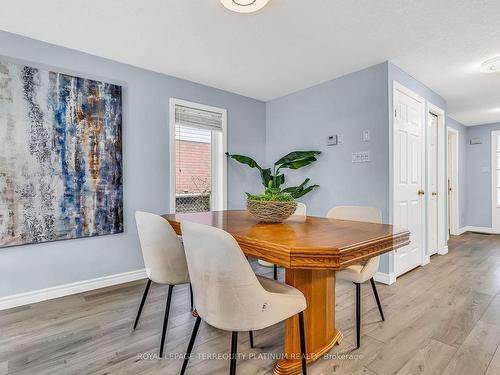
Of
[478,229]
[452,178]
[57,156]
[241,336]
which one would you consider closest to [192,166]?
A: [57,156]

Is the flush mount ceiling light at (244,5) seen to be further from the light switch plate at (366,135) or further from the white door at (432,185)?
the white door at (432,185)

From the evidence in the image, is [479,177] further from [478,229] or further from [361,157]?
[361,157]

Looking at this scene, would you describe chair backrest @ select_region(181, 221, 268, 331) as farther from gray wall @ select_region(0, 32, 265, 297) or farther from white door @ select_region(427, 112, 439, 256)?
white door @ select_region(427, 112, 439, 256)

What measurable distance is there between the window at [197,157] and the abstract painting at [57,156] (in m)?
0.68

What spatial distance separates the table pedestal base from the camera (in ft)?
4.92

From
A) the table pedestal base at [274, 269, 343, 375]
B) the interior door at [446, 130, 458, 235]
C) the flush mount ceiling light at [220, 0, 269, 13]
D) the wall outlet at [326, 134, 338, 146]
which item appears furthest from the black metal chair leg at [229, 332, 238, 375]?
the interior door at [446, 130, 458, 235]

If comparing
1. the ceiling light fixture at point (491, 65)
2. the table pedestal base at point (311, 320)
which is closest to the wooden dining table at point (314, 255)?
the table pedestal base at point (311, 320)

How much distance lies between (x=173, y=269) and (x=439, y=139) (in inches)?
168

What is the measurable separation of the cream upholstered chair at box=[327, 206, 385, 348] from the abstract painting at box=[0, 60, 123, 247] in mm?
2247

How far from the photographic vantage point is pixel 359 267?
6.00 feet

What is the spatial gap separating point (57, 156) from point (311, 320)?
101 inches

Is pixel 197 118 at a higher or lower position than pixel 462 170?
higher

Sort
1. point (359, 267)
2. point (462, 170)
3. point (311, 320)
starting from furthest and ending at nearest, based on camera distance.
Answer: point (462, 170) < point (359, 267) < point (311, 320)

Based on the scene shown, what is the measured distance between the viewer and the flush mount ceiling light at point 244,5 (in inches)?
74.3
